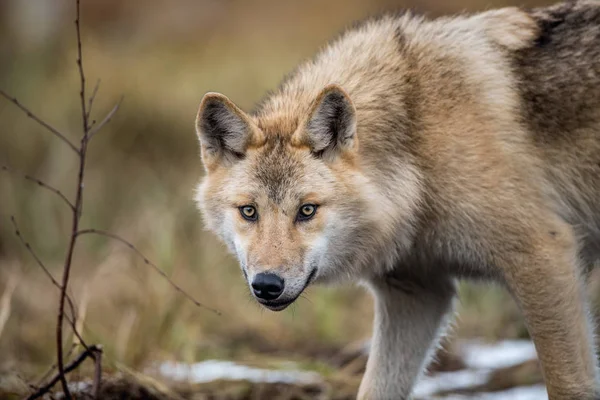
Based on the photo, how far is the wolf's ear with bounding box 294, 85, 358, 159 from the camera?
3.91 m

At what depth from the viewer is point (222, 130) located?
4184mm

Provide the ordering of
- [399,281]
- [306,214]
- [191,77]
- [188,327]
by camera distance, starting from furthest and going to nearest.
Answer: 1. [191,77]
2. [188,327]
3. [399,281]
4. [306,214]

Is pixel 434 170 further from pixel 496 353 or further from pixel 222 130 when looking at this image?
pixel 496 353

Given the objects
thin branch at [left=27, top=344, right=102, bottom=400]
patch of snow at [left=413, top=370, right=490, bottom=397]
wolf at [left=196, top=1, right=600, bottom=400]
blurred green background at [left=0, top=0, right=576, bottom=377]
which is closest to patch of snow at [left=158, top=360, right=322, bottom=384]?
blurred green background at [left=0, top=0, right=576, bottom=377]

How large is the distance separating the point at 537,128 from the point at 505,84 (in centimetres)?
27

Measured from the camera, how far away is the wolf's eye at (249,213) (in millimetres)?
3949

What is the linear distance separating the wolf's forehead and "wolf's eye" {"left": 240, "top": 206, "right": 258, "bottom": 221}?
0.10 m

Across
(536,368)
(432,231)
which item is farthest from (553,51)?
(536,368)

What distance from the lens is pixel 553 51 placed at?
14.4 feet

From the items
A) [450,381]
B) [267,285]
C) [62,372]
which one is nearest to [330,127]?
[267,285]

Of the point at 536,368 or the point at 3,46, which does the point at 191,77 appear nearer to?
the point at 3,46

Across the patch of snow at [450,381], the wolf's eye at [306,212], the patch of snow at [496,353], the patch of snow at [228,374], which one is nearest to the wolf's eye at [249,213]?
the wolf's eye at [306,212]

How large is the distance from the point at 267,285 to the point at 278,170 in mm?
602

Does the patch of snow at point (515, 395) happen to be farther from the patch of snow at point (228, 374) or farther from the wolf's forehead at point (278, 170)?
the wolf's forehead at point (278, 170)
